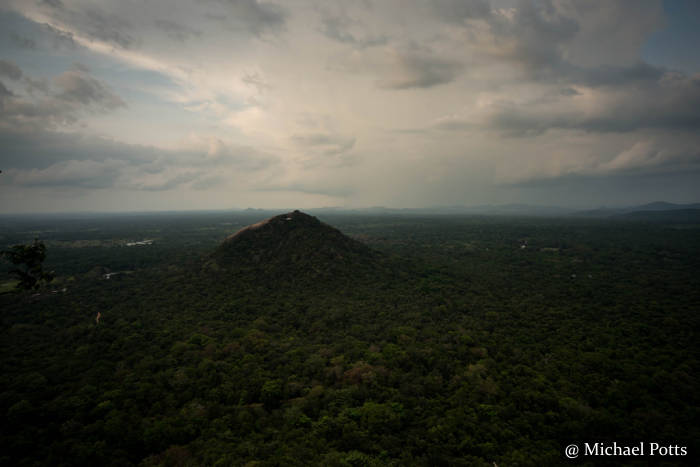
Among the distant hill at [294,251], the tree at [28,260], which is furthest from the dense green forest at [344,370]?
the tree at [28,260]

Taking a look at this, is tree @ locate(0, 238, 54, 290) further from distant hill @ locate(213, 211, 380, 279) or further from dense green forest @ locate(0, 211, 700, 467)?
distant hill @ locate(213, 211, 380, 279)

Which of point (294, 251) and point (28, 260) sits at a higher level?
point (28, 260)

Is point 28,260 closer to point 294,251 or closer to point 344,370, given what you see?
point 344,370

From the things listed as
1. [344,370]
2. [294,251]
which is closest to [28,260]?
[344,370]

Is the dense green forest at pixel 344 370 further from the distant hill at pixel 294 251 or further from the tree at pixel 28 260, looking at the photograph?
the tree at pixel 28 260

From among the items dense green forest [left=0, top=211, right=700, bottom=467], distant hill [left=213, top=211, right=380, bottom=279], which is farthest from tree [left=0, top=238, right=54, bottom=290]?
distant hill [left=213, top=211, right=380, bottom=279]

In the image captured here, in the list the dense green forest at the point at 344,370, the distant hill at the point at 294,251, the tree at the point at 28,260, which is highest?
the tree at the point at 28,260

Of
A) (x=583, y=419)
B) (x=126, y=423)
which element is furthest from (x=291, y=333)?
(x=583, y=419)

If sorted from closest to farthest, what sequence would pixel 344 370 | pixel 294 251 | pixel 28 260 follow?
pixel 28 260, pixel 344 370, pixel 294 251
